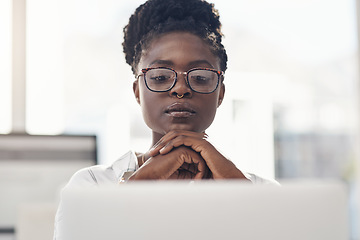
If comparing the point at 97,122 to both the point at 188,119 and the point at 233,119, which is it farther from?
the point at 188,119

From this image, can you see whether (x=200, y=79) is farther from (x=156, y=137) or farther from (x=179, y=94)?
(x=156, y=137)

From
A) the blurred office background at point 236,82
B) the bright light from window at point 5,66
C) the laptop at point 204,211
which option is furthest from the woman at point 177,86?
the bright light from window at point 5,66

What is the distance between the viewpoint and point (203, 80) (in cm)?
97

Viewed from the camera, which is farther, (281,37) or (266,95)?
(281,37)

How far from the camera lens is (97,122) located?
2947 mm

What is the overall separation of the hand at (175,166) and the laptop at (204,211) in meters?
0.39

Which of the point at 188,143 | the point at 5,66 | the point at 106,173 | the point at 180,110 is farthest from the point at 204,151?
the point at 5,66

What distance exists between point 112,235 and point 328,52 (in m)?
3.61

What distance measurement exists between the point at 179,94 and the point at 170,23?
179mm

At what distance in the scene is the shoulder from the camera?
952 millimetres

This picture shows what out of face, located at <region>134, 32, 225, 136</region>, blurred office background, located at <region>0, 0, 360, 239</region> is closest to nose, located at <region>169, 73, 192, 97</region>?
face, located at <region>134, 32, 225, 136</region>

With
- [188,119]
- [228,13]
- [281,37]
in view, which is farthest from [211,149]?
[281,37]

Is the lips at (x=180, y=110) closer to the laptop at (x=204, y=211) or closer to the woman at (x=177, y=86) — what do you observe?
the woman at (x=177, y=86)

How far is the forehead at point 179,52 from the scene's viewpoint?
3.14ft
